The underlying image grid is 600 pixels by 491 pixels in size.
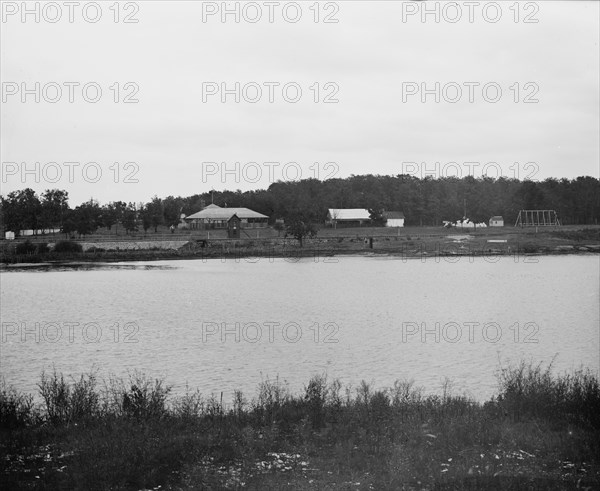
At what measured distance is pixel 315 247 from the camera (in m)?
100

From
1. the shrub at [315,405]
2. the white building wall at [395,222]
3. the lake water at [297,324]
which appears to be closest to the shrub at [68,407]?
the shrub at [315,405]

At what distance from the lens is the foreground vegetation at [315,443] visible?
11367 mm

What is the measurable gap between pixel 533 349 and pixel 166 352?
1611 centimetres

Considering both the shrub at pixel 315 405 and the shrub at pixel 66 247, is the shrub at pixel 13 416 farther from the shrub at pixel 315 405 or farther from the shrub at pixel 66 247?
the shrub at pixel 66 247

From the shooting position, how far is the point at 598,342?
30578mm

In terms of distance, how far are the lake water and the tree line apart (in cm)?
5218

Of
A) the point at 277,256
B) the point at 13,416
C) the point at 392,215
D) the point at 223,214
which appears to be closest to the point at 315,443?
the point at 13,416

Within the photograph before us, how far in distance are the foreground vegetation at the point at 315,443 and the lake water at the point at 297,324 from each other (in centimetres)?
600

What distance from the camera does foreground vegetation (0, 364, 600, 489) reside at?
37.3ft

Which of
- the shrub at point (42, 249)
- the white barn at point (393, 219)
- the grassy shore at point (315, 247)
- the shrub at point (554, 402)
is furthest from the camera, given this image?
the white barn at point (393, 219)

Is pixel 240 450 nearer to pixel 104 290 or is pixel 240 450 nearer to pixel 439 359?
pixel 439 359

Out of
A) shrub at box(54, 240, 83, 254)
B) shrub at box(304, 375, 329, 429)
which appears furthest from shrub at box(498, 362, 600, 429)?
shrub at box(54, 240, 83, 254)

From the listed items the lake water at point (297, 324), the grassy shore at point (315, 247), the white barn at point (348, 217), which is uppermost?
the white barn at point (348, 217)

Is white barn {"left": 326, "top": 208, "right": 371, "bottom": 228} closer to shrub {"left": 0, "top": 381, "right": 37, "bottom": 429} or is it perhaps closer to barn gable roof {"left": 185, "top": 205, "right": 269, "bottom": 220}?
barn gable roof {"left": 185, "top": 205, "right": 269, "bottom": 220}
